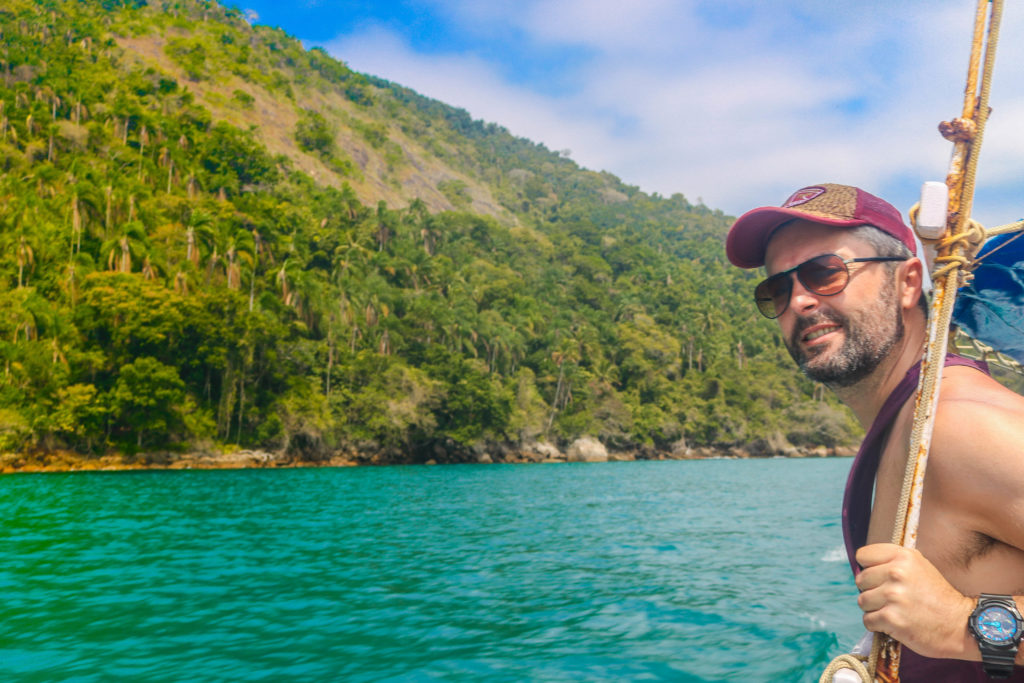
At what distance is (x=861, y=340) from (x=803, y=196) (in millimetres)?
415

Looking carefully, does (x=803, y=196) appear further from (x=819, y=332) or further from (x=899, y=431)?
(x=899, y=431)

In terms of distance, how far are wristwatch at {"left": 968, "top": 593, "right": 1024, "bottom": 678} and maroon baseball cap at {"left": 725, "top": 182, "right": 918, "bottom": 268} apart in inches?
33.5

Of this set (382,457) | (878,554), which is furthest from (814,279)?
(382,457)

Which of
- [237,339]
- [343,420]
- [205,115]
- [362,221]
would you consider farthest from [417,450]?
[205,115]

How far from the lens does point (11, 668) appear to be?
22.1ft

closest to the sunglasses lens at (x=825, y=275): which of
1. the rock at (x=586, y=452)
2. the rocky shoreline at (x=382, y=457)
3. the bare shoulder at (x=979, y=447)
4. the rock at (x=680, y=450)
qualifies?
the bare shoulder at (x=979, y=447)

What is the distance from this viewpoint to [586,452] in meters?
71.6

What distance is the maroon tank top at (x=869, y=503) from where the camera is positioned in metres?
1.43

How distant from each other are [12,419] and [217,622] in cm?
3851

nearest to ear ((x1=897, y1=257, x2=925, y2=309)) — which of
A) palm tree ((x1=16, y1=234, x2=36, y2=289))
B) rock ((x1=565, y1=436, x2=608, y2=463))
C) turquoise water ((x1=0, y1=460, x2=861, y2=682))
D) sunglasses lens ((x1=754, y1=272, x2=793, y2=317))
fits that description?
sunglasses lens ((x1=754, y1=272, x2=793, y2=317))

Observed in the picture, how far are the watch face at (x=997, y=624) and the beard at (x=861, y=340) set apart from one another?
0.59 m

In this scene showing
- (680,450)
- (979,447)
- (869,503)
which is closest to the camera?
(979,447)

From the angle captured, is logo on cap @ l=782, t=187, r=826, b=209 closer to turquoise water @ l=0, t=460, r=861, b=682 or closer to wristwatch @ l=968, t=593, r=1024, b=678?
wristwatch @ l=968, t=593, r=1024, b=678

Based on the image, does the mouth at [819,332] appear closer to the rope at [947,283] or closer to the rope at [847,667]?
the rope at [947,283]
